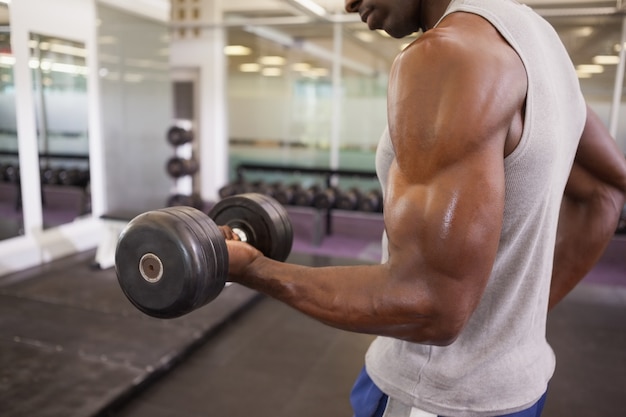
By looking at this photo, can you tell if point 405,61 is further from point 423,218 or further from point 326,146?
point 326,146

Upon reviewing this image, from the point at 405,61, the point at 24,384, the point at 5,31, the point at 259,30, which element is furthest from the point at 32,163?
the point at 405,61

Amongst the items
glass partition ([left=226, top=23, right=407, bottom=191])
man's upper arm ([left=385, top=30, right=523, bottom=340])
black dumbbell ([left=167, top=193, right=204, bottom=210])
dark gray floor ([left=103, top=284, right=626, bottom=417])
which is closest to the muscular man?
man's upper arm ([left=385, top=30, right=523, bottom=340])

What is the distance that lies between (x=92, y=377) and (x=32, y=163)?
2.24 meters

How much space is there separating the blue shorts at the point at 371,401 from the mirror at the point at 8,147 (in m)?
3.43

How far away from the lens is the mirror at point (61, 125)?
3.65 meters

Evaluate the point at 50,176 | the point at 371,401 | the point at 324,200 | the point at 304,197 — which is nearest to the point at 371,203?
the point at 324,200

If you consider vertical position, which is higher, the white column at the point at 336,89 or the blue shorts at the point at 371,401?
the white column at the point at 336,89

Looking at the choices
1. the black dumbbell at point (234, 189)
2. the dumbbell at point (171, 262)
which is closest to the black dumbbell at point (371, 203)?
the black dumbbell at point (234, 189)

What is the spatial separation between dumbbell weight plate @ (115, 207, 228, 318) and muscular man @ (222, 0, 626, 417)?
0.04m

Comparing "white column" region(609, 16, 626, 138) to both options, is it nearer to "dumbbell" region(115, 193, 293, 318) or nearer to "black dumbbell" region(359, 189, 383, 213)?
"black dumbbell" region(359, 189, 383, 213)

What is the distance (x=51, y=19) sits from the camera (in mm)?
3697

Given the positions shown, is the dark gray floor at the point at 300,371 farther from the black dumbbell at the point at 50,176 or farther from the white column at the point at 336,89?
the white column at the point at 336,89

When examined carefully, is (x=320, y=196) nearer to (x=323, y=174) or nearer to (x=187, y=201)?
(x=323, y=174)

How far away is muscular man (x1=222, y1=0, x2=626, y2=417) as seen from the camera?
464mm
